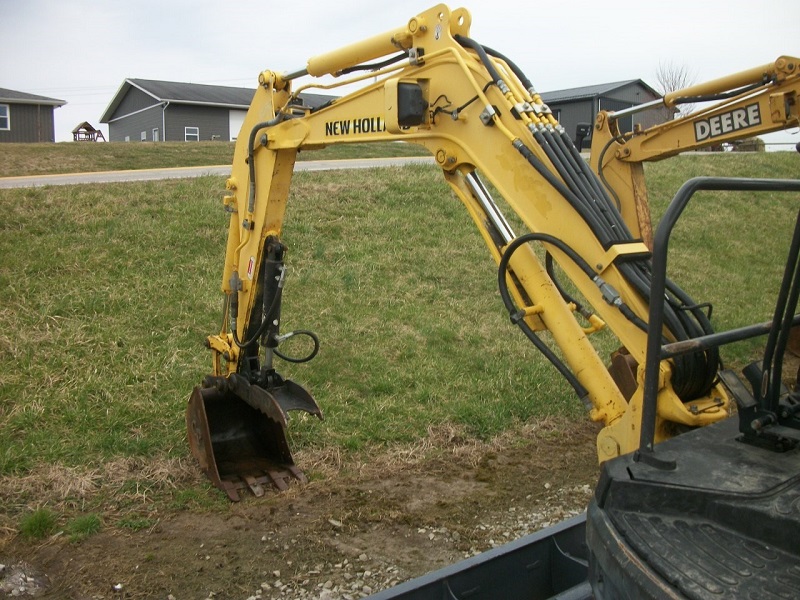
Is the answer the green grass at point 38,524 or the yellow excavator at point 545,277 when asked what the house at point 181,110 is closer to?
the yellow excavator at point 545,277

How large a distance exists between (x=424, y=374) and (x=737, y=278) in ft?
21.4

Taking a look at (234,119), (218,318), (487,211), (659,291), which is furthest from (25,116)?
(659,291)

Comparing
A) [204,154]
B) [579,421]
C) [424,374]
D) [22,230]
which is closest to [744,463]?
[579,421]

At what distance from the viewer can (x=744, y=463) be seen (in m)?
2.29

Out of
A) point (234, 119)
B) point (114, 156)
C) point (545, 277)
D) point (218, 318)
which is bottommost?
point (218, 318)

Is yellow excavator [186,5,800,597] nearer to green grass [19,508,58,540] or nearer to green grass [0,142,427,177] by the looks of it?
green grass [19,508,58,540]

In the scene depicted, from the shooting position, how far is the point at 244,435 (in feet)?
18.2

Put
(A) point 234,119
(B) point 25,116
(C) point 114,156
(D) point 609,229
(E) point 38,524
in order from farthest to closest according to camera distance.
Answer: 1. (A) point 234,119
2. (B) point 25,116
3. (C) point 114,156
4. (E) point 38,524
5. (D) point 609,229

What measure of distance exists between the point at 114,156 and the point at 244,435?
14.1 metres

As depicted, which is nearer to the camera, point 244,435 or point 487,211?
point 487,211

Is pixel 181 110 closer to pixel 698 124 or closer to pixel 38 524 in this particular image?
pixel 698 124

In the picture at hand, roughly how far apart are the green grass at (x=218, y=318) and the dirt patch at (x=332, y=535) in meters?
0.33

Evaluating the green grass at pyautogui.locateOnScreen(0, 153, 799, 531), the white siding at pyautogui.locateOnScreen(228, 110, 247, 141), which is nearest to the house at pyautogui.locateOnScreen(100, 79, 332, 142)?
the white siding at pyautogui.locateOnScreen(228, 110, 247, 141)

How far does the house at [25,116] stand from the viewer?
29.9 m
